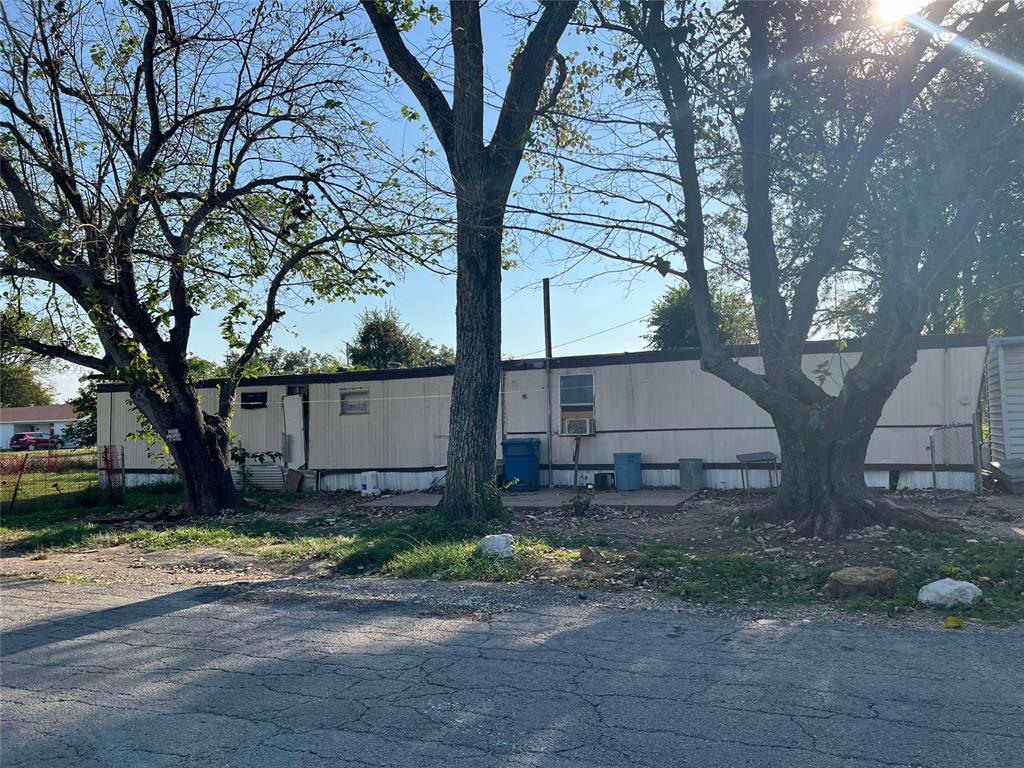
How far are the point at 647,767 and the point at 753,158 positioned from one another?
8.46 m

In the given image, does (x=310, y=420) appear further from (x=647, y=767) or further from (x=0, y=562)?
(x=647, y=767)

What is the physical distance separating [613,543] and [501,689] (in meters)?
5.11

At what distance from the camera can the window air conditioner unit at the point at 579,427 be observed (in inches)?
637

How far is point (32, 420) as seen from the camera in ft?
217

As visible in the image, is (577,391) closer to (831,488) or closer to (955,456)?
(955,456)

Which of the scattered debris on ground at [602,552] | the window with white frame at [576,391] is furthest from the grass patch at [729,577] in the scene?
the window with white frame at [576,391]

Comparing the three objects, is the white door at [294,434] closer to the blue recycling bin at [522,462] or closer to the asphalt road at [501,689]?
the blue recycling bin at [522,462]

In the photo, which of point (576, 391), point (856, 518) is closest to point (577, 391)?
point (576, 391)

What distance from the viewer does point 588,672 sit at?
4.98 m

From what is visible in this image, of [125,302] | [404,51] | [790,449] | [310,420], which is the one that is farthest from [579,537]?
[310,420]

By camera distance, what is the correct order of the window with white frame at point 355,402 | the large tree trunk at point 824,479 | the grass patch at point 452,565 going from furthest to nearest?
the window with white frame at point 355,402 < the large tree trunk at point 824,479 < the grass patch at point 452,565

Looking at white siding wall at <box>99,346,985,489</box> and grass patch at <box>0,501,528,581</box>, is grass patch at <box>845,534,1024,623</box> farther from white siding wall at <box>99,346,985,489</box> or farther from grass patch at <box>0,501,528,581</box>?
white siding wall at <box>99,346,985,489</box>

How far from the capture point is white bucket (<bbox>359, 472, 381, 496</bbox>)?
57.5ft

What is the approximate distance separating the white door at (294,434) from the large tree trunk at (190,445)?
3850 millimetres
